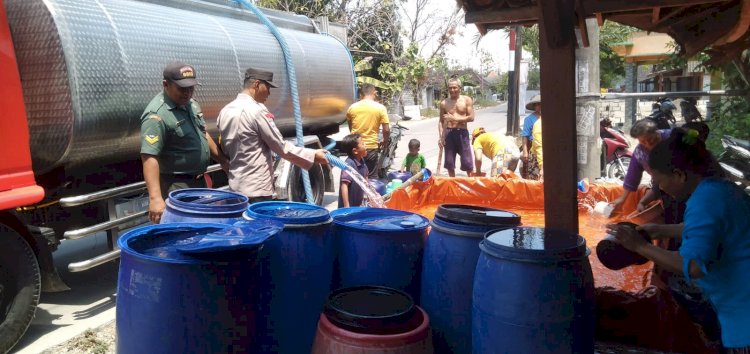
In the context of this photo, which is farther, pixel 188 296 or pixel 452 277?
pixel 452 277

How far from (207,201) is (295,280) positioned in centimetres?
76

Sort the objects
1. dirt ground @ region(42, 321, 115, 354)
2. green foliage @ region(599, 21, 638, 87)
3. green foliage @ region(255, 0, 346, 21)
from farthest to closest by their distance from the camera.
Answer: green foliage @ region(255, 0, 346, 21), green foliage @ region(599, 21, 638, 87), dirt ground @ region(42, 321, 115, 354)

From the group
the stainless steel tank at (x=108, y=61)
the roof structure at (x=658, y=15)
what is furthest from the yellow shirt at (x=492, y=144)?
the roof structure at (x=658, y=15)

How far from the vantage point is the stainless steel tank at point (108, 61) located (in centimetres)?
427

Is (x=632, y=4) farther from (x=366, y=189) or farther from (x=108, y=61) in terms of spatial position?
(x=108, y=61)

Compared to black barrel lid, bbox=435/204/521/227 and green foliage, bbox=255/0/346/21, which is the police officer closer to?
black barrel lid, bbox=435/204/521/227

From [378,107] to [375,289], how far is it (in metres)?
6.14

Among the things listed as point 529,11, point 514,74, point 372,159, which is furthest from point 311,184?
point 514,74

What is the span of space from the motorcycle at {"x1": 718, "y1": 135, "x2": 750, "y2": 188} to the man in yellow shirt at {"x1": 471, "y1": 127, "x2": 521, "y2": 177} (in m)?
2.51

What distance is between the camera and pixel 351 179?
5.58m

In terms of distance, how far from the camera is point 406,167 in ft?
27.7

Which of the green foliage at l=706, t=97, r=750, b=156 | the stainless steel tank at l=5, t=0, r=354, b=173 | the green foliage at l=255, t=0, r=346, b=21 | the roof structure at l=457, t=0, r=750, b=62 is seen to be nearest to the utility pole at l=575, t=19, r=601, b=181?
the green foliage at l=706, t=97, r=750, b=156

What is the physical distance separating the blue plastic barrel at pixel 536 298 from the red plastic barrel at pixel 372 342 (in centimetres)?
27

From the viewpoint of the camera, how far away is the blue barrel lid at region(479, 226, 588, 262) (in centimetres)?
212
